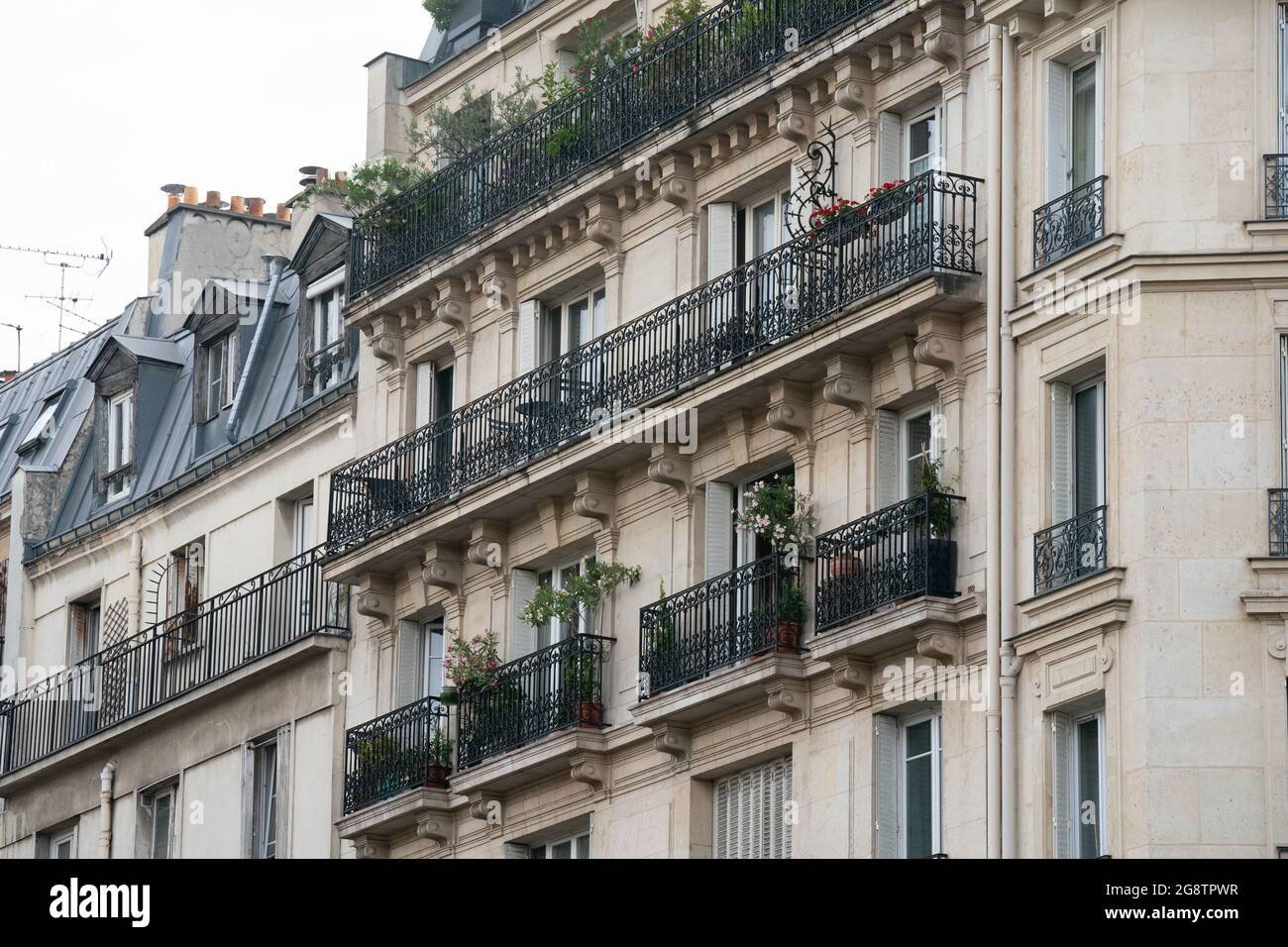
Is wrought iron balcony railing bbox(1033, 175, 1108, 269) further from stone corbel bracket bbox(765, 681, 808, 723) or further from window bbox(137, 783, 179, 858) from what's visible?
window bbox(137, 783, 179, 858)

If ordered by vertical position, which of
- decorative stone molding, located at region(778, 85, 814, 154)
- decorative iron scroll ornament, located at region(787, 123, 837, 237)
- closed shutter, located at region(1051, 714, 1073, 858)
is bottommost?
closed shutter, located at region(1051, 714, 1073, 858)

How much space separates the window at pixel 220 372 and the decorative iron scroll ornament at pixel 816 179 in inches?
525

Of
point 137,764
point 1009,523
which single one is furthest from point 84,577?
point 1009,523

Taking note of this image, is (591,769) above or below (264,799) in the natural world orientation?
below

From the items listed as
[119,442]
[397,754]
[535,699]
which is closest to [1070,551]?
[535,699]

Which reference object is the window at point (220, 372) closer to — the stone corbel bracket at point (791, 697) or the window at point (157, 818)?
the window at point (157, 818)

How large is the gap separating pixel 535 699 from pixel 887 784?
5647 mm

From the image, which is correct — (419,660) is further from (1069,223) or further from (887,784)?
(1069,223)

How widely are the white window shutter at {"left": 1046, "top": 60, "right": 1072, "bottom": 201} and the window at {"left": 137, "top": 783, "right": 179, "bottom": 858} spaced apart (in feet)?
56.6

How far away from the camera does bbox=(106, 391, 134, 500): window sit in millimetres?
49094

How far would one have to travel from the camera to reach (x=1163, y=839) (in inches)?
1133

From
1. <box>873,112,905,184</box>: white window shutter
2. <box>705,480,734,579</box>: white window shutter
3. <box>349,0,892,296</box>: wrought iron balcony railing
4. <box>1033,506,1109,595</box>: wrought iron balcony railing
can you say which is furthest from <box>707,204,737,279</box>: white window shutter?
<box>1033,506,1109,595</box>: wrought iron balcony railing

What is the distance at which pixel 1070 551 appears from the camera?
30.5 m

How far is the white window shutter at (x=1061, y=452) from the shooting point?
30938 mm
